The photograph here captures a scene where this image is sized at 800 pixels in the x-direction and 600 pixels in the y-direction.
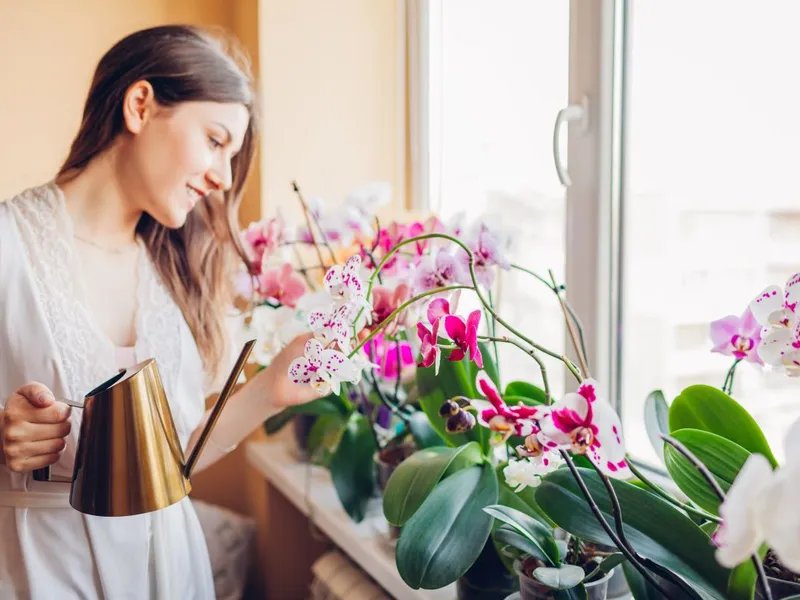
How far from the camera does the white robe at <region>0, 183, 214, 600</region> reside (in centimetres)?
87

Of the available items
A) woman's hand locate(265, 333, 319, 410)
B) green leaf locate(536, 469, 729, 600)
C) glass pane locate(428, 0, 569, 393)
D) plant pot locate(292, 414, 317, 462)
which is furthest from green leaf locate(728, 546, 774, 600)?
plant pot locate(292, 414, 317, 462)

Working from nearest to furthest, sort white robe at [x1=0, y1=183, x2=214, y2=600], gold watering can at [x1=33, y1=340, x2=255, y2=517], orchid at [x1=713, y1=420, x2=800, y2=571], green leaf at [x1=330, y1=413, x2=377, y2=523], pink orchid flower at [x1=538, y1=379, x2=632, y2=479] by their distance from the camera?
1. orchid at [x1=713, y1=420, x2=800, y2=571]
2. pink orchid flower at [x1=538, y1=379, x2=632, y2=479]
3. gold watering can at [x1=33, y1=340, x2=255, y2=517]
4. white robe at [x1=0, y1=183, x2=214, y2=600]
5. green leaf at [x1=330, y1=413, x2=377, y2=523]

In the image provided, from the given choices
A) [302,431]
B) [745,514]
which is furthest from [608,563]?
[302,431]

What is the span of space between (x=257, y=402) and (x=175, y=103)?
0.42 meters

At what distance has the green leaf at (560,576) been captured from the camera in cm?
70

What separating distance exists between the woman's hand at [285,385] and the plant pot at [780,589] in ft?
1.88

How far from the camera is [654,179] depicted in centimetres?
114

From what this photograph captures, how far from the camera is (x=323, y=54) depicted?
162cm

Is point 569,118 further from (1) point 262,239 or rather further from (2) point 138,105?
(2) point 138,105

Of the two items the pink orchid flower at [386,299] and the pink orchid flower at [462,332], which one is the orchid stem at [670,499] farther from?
the pink orchid flower at [386,299]

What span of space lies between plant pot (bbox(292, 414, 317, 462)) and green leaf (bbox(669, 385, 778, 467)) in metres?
0.91

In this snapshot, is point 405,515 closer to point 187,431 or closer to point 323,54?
point 187,431

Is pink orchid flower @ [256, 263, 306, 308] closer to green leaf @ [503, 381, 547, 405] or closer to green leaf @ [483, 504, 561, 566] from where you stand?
green leaf @ [503, 381, 547, 405]

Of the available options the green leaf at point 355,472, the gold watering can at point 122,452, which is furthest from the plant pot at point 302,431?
the gold watering can at point 122,452
